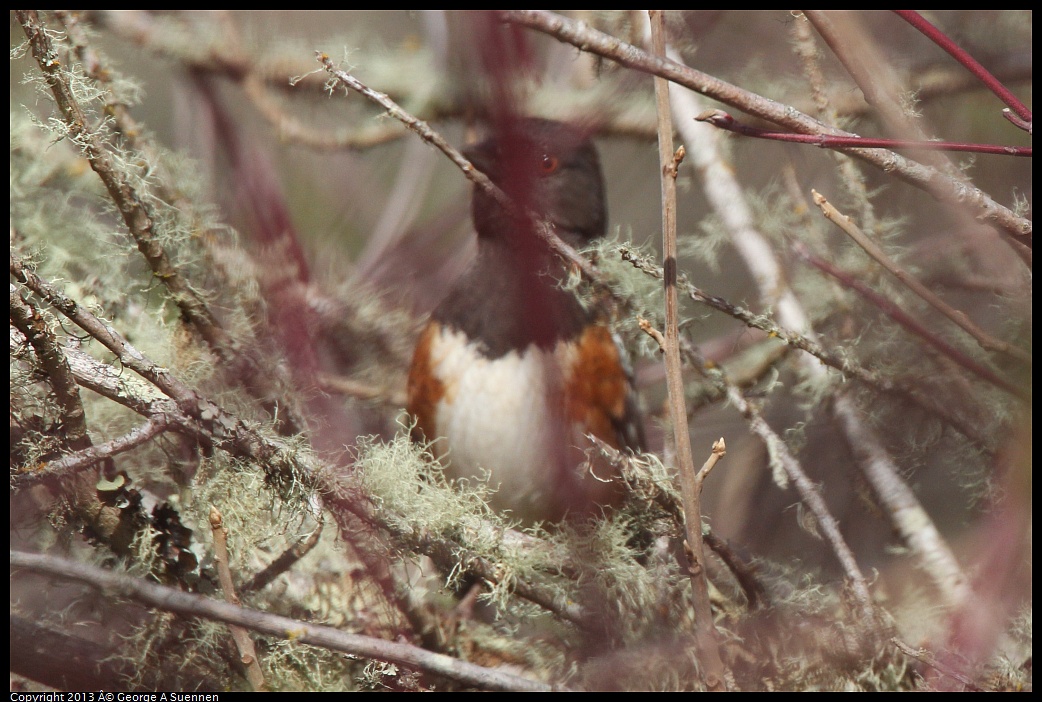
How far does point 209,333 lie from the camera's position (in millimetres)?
1143

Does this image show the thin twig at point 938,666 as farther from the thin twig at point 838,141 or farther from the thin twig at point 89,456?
the thin twig at point 89,456

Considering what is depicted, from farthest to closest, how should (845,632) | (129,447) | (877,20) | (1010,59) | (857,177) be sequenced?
1. (877,20)
2. (1010,59)
3. (857,177)
4. (845,632)
5. (129,447)

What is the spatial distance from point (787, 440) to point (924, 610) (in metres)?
0.30

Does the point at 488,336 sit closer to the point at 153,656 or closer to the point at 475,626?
the point at 475,626

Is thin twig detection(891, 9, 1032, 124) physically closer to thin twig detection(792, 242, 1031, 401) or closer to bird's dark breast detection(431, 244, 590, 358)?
thin twig detection(792, 242, 1031, 401)

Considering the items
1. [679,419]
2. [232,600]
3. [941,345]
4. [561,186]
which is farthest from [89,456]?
[561,186]

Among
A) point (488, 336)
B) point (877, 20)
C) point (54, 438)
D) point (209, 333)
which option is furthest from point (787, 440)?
point (877, 20)

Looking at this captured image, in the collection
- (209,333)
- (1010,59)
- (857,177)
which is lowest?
(209,333)

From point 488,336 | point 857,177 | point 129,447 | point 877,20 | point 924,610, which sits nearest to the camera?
point 129,447

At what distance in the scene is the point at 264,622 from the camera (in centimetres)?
81

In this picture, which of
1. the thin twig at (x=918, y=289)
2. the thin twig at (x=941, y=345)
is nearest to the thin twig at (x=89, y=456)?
the thin twig at (x=918, y=289)

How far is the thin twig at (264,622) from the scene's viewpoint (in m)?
0.80

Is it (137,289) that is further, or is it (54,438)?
(137,289)

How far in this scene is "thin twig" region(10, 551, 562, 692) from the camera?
80cm
